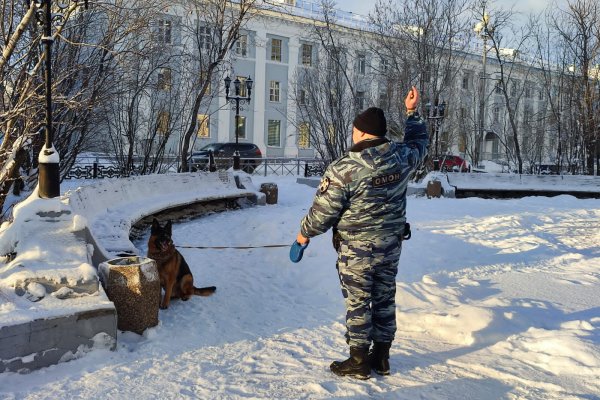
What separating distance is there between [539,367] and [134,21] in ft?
28.5

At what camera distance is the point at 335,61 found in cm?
2117

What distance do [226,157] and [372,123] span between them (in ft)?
72.5

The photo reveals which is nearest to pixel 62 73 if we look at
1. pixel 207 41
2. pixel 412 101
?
pixel 412 101

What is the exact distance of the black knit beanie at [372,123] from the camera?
3434mm

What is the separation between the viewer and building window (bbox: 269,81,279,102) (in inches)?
1539

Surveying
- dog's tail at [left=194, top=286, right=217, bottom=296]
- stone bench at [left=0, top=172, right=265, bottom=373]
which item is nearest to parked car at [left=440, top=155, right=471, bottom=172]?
dog's tail at [left=194, top=286, right=217, bottom=296]

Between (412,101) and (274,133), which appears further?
(274,133)

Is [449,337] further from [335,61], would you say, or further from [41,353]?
[335,61]

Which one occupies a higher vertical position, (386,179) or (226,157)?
(226,157)

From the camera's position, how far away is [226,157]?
82.3 feet

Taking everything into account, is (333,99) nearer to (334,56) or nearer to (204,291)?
(334,56)

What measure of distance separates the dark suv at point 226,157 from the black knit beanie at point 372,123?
63.7 ft

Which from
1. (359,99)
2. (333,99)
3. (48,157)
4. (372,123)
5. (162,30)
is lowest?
(48,157)

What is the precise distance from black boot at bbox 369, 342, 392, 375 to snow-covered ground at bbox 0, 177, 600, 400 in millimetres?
76
